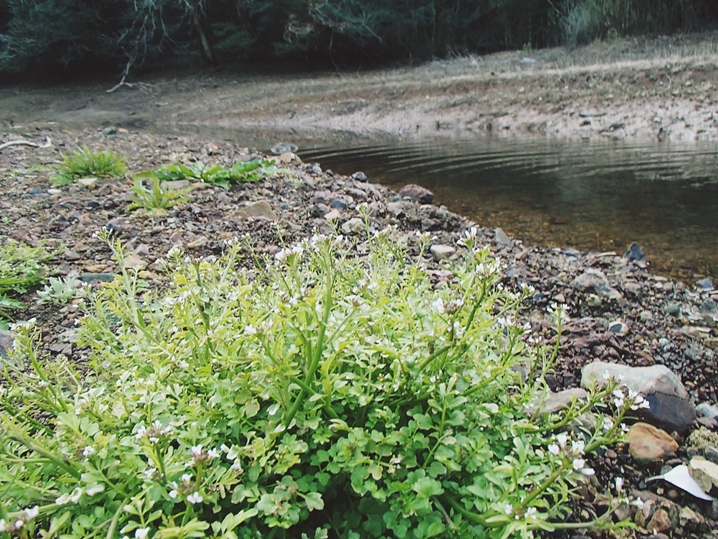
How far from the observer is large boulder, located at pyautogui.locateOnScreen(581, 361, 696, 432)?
1854 millimetres

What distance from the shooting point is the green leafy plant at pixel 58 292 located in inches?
96.1

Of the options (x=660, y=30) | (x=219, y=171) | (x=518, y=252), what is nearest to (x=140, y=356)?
(x=518, y=252)

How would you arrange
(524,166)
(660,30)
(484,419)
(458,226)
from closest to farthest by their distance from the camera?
(484,419) < (458,226) < (524,166) < (660,30)

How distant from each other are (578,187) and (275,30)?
704 inches

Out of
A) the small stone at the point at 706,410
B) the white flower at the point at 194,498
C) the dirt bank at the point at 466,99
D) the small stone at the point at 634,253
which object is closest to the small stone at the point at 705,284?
the small stone at the point at 634,253

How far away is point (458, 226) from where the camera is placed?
14.1 feet

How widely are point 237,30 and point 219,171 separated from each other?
60.9ft

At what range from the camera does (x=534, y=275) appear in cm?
314

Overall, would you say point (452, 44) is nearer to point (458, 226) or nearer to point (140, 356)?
point (458, 226)

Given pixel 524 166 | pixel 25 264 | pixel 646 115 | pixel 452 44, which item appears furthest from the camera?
pixel 452 44

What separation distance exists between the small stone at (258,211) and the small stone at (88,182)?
1597mm

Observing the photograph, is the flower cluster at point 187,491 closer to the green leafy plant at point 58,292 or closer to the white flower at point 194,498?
the white flower at point 194,498

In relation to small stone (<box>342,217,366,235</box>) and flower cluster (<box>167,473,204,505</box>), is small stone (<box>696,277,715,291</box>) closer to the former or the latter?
small stone (<box>342,217,366,235</box>)

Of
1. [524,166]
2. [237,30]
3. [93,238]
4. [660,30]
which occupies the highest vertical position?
[237,30]
